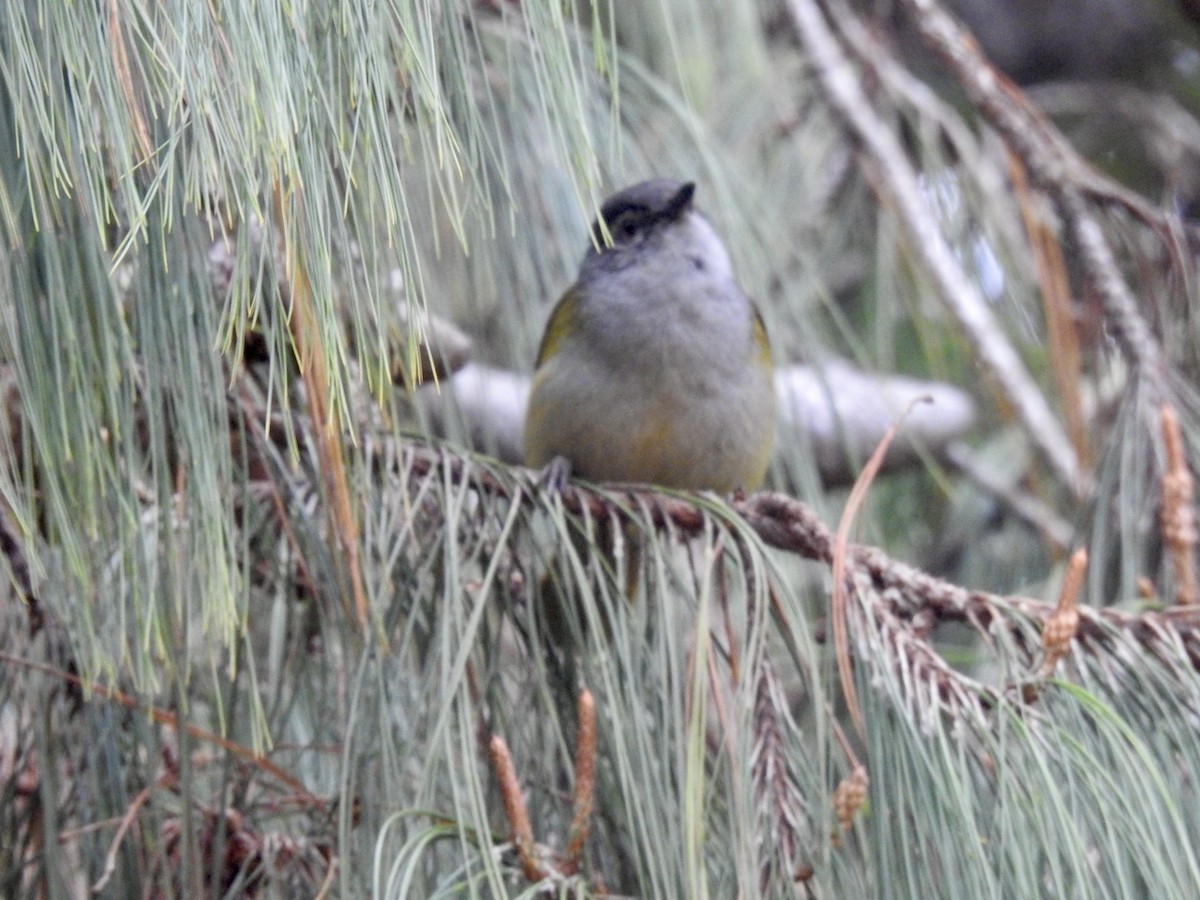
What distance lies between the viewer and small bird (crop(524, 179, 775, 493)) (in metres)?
2.72

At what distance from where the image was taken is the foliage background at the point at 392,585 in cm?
118

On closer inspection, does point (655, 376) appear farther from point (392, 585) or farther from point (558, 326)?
point (392, 585)

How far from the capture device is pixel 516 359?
8.36ft

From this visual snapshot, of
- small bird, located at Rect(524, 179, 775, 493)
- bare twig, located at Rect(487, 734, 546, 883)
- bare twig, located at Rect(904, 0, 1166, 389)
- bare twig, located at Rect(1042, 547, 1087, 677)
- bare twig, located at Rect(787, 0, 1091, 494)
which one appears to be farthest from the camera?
bare twig, located at Rect(787, 0, 1091, 494)

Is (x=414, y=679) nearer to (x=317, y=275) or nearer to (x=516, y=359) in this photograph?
(x=317, y=275)

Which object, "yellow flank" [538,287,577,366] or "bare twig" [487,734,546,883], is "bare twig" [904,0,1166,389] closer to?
"yellow flank" [538,287,577,366]

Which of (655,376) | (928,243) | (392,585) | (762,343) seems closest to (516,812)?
(392,585)

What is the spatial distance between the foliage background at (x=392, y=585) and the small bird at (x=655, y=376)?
0.32 metres

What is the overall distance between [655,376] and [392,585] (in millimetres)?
1145

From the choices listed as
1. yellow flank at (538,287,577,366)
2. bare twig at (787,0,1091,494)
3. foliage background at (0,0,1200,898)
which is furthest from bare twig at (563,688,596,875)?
bare twig at (787,0,1091,494)

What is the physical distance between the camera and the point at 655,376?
2.73 m

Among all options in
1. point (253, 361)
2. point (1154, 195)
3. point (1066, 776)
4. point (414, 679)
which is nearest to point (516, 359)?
point (253, 361)

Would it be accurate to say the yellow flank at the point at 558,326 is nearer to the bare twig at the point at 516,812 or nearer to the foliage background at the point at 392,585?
the foliage background at the point at 392,585

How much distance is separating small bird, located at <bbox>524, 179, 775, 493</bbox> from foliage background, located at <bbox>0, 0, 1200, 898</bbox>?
319 millimetres
